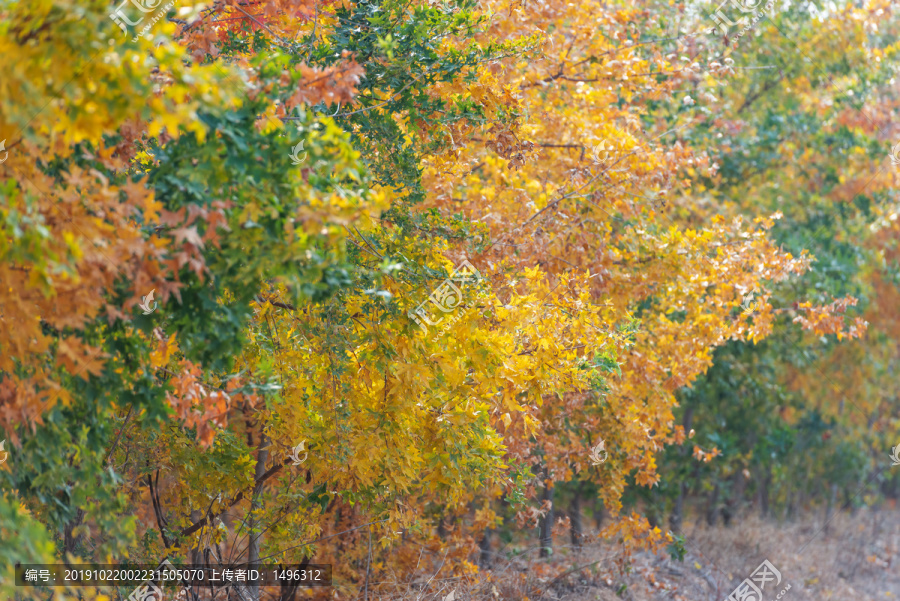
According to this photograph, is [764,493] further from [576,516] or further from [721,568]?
[576,516]

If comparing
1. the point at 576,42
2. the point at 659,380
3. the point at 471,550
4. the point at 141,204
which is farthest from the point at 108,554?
the point at 576,42

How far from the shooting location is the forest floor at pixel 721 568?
979cm

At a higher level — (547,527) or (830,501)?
(547,527)

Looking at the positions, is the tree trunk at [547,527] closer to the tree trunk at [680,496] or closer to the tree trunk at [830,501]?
the tree trunk at [680,496]

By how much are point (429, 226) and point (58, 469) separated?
331cm

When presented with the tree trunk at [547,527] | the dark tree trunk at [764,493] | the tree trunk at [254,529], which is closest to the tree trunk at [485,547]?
the tree trunk at [547,527]

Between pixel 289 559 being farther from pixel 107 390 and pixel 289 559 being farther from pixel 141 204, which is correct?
pixel 141 204

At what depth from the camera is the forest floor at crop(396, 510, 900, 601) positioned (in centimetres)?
979

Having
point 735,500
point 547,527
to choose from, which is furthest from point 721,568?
point 735,500

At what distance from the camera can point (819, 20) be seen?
45.7 feet

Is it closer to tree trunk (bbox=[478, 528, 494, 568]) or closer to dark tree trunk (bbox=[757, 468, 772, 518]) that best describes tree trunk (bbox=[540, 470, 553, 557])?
tree trunk (bbox=[478, 528, 494, 568])

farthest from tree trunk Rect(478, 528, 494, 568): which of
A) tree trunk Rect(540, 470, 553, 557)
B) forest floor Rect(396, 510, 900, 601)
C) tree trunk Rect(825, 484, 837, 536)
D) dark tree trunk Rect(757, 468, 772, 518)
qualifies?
tree trunk Rect(825, 484, 837, 536)

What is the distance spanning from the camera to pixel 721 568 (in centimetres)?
1307

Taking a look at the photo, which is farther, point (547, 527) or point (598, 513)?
Result: point (598, 513)
